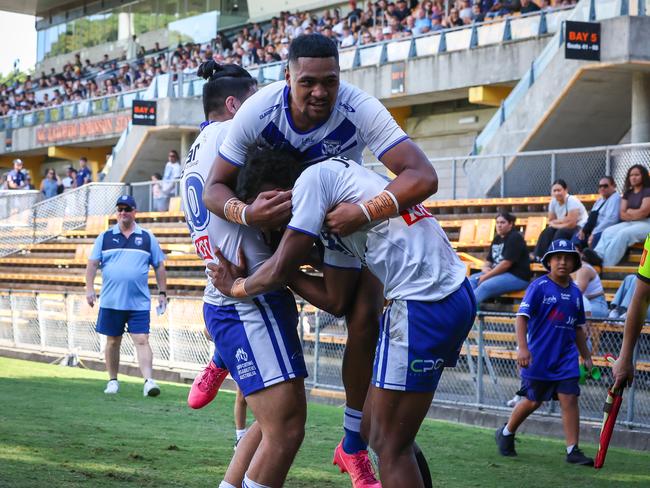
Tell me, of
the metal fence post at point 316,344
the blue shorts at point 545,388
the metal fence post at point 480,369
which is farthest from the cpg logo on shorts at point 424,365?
the metal fence post at point 316,344

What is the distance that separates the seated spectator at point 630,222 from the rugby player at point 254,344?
9.53 metres

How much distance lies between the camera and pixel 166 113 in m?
32.2

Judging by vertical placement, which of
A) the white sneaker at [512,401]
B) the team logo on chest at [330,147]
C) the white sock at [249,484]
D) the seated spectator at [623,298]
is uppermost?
the team logo on chest at [330,147]

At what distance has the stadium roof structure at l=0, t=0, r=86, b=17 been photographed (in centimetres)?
5822

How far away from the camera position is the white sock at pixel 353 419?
604cm

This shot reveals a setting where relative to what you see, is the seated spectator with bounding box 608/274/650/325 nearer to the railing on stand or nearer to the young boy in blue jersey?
the young boy in blue jersey

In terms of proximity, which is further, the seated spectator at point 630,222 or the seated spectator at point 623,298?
the seated spectator at point 630,222

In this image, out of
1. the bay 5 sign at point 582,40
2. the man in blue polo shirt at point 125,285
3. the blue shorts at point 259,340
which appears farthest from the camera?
the bay 5 sign at point 582,40

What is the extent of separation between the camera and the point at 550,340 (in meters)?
9.98

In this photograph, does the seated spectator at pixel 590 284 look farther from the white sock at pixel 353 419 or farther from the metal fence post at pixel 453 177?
the white sock at pixel 353 419

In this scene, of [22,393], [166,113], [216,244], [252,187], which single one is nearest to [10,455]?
[216,244]

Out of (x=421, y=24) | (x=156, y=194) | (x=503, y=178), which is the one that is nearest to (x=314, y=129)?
(x=503, y=178)

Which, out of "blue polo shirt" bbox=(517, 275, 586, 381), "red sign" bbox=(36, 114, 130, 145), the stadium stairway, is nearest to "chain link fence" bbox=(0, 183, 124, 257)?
"red sign" bbox=(36, 114, 130, 145)

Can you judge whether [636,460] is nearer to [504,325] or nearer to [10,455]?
[504,325]
